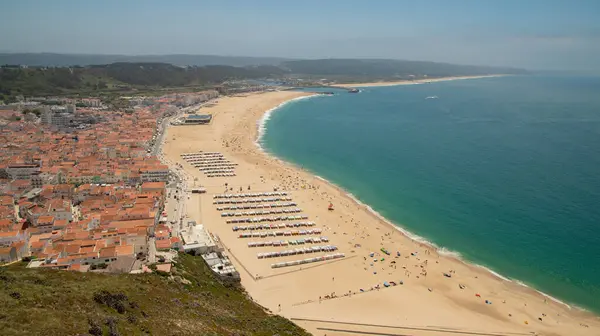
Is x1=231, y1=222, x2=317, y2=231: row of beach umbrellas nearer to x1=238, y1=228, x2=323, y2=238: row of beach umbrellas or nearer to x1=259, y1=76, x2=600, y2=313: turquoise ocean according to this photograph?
x1=238, y1=228, x2=323, y2=238: row of beach umbrellas

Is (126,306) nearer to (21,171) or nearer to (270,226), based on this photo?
(270,226)

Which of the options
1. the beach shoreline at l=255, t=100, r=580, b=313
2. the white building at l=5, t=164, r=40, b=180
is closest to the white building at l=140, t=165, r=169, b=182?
the white building at l=5, t=164, r=40, b=180

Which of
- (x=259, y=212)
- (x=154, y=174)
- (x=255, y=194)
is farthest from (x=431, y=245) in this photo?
(x=154, y=174)

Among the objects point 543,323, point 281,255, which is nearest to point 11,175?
point 281,255

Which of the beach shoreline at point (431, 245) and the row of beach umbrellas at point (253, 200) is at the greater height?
the row of beach umbrellas at point (253, 200)

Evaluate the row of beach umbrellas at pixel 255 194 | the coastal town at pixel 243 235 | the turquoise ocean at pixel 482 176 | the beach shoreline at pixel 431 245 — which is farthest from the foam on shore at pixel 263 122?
the row of beach umbrellas at pixel 255 194

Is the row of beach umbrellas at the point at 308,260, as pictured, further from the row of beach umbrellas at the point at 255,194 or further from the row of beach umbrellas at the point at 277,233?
the row of beach umbrellas at the point at 255,194
